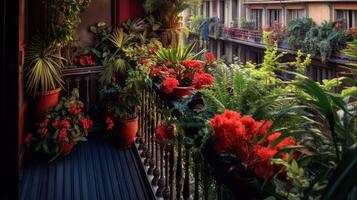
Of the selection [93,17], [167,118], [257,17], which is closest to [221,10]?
[257,17]

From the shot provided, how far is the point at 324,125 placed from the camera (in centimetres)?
94

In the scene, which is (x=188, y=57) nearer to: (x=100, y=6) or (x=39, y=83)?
(x=39, y=83)

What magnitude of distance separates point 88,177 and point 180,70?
3.86 ft

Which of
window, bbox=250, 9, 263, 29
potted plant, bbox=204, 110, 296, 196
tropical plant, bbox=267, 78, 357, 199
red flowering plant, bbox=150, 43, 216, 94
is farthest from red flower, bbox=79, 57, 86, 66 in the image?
window, bbox=250, 9, 263, 29

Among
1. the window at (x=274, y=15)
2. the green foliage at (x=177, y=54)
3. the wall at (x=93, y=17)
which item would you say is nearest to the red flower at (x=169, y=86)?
the green foliage at (x=177, y=54)

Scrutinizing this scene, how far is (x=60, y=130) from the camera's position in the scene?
3.13m

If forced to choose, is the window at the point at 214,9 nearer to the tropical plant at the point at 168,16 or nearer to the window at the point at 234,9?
the window at the point at 234,9

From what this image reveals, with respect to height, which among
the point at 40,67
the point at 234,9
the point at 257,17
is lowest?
the point at 40,67

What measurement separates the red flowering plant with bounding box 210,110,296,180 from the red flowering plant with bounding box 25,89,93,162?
234cm

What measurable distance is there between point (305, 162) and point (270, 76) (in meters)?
0.76

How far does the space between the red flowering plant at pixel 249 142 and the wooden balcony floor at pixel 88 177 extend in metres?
1.47

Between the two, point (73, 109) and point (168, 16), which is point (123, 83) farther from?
point (168, 16)
